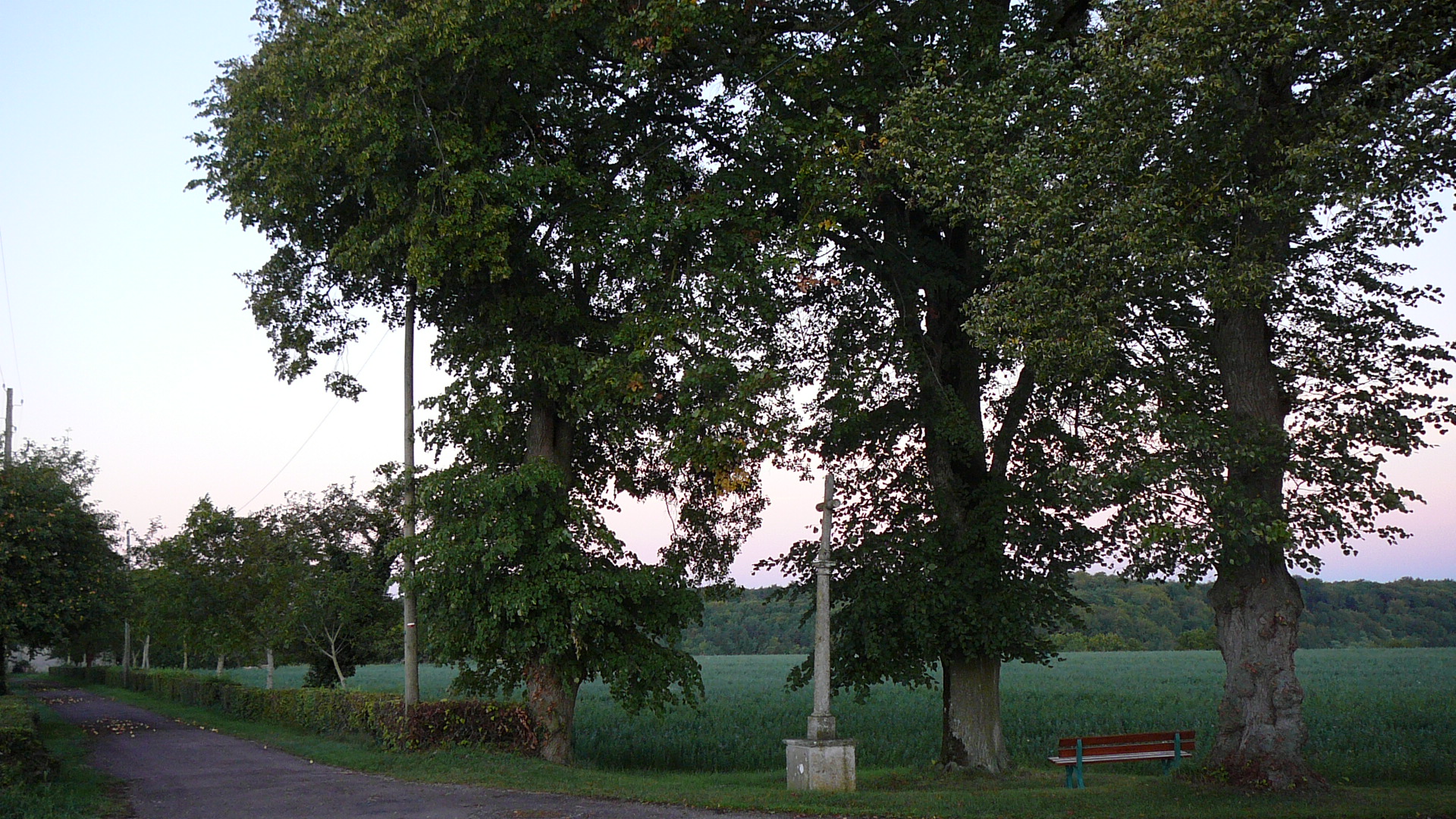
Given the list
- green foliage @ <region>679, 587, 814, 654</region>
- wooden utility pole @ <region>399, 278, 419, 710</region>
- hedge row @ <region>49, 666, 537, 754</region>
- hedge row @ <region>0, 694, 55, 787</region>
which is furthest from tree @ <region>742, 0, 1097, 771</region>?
green foliage @ <region>679, 587, 814, 654</region>

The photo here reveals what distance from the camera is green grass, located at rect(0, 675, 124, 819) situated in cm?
1174

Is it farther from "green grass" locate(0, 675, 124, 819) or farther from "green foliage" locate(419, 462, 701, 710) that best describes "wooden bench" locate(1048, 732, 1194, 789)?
"green grass" locate(0, 675, 124, 819)

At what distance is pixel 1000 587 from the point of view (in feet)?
55.6

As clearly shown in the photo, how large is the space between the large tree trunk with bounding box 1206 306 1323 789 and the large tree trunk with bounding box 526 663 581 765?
11.0 meters

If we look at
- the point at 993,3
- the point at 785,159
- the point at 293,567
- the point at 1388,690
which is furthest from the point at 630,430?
the point at 1388,690

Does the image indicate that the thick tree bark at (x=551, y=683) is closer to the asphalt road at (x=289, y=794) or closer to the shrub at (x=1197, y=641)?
the asphalt road at (x=289, y=794)

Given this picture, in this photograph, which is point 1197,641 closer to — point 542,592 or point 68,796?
point 542,592

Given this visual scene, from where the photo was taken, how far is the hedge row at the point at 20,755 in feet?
43.4

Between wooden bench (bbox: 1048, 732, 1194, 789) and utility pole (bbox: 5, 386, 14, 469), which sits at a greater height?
utility pole (bbox: 5, 386, 14, 469)

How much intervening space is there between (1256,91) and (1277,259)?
2101 millimetres

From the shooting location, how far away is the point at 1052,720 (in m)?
28.3

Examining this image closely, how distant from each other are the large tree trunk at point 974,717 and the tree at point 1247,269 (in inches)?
196

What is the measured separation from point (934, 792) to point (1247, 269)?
26.2 ft

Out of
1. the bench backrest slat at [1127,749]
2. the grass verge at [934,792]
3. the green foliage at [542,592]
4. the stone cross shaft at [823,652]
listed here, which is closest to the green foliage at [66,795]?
the grass verge at [934,792]
